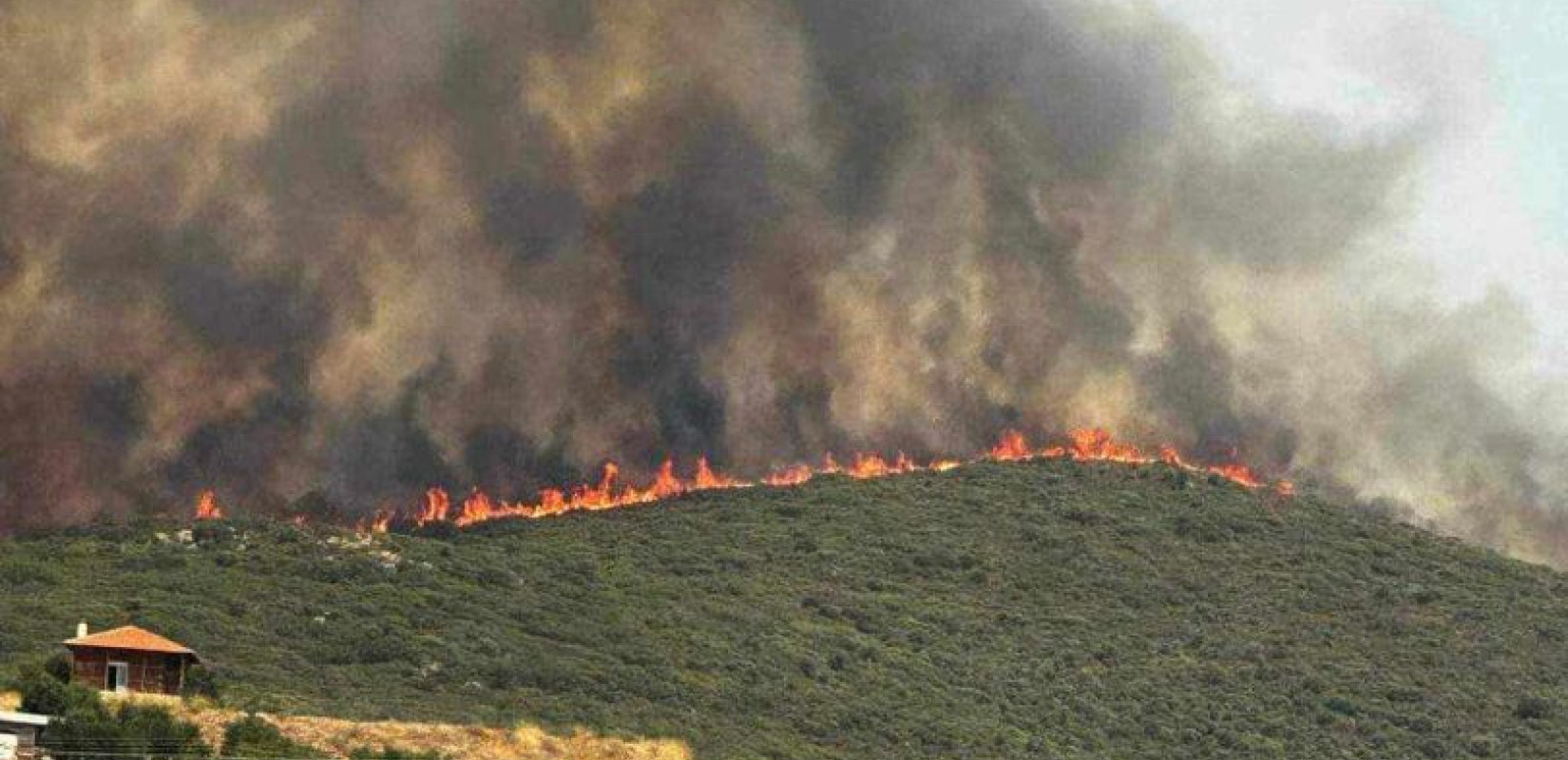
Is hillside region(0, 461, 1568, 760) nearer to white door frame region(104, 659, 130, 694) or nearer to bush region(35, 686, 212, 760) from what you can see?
white door frame region(104, 659, 130, 694)

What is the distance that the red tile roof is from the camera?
124812 millimetres

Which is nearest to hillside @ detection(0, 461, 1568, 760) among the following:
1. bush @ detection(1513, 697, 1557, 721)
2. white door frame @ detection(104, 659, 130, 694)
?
bush @ detection(1513, 697, 1557, 721)

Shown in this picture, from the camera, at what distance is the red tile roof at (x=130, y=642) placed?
409ft

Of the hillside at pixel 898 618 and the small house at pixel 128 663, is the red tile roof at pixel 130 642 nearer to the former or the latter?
the small house at pixel 128 663

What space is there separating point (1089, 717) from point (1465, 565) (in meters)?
40.1

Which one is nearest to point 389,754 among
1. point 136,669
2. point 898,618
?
point 136,669

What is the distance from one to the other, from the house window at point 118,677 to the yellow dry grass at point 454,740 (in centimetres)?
394

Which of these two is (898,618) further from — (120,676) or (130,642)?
(120,676)

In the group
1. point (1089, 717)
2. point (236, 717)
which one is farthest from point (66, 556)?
point (1089, 717)

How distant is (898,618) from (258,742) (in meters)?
54.9

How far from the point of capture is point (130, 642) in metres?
126

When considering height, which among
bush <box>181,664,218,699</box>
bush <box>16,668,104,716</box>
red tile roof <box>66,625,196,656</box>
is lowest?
bush <box>16,668,104,716</box>

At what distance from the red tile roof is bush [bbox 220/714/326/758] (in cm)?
792

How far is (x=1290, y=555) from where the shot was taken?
184m
